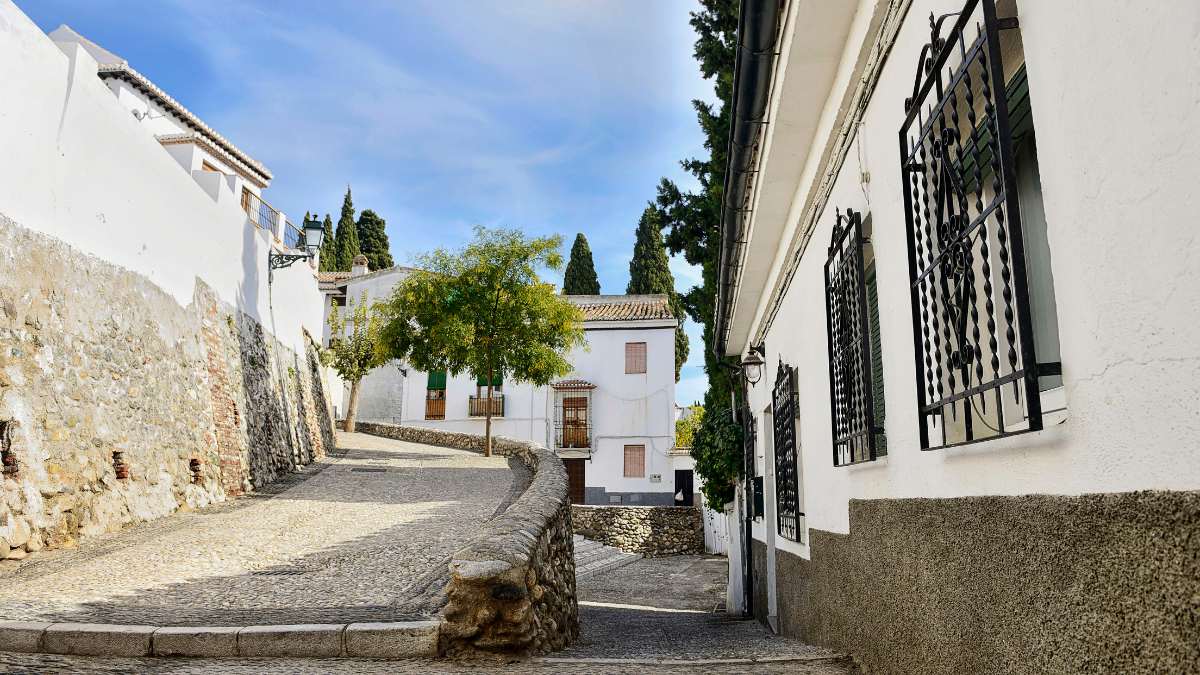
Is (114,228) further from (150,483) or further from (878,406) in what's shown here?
(878,406)

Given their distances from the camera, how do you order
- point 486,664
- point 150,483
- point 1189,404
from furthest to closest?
point 150,483 < point 486,664 < point 1189,404

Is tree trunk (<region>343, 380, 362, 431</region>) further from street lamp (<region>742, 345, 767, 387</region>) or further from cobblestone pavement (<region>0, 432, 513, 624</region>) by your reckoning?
street lamp (<region>742, 345, 767, 387</region>)

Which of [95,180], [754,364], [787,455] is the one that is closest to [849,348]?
[787,455]

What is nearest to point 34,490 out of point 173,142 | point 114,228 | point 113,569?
point 113,569

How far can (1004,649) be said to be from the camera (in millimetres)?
2117

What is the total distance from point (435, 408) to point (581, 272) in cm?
1030

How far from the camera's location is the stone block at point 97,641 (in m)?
4.36

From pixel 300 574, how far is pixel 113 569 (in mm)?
1534

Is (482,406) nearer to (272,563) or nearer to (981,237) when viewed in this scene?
(272,563)

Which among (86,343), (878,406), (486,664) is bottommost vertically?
(486,664)

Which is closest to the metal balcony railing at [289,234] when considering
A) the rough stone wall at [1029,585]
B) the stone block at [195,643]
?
the stone block at [195,643]

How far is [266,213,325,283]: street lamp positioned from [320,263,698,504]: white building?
12.0 m

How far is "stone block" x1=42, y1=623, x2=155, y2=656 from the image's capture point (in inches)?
172

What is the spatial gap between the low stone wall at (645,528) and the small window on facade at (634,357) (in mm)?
7789
